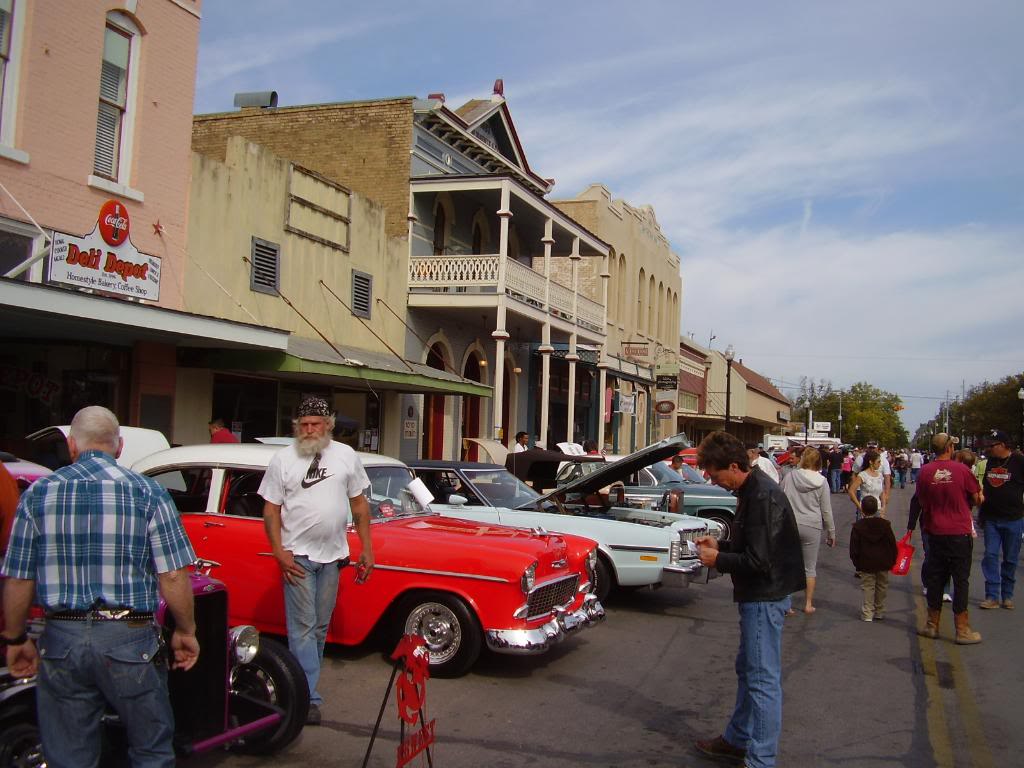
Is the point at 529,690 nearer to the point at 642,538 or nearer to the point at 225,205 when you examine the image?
the point at 642,538

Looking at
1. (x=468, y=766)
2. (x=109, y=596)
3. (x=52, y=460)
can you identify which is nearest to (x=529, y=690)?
(x=468, y=766)

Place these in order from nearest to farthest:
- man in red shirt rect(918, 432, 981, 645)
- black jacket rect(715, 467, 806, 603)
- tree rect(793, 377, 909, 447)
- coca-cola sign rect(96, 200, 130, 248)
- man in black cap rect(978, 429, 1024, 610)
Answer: black jacket rect(715, 467, 806, 603) < man in red shirt rect(918, 432, 981, 645) < man in black cap rect(978, 429, 1024, 610) < coca-cola sign rect(96, 200, 130, 248) < tree rect(793, 377, 909, 447)

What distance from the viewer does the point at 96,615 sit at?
3.42 metres

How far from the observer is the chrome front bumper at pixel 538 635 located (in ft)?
21.2

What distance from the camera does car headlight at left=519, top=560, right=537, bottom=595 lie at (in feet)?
21.5

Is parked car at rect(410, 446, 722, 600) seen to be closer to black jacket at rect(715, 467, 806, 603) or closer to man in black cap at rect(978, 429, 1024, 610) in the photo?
man in black cap at rect(978, 429, 1024, 610)

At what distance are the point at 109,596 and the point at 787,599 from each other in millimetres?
3281

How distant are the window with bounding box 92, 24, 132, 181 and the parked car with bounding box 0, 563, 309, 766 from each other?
31.0 ft

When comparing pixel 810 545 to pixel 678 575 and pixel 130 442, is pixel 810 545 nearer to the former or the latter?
pixel 678 575

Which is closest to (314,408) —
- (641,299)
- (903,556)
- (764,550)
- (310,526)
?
(310,526)

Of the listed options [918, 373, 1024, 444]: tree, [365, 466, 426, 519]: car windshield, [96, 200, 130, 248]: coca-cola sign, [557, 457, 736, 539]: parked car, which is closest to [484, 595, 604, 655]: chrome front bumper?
[365, 466, 426, 519]: car windshield

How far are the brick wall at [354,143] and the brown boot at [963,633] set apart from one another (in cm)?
1422

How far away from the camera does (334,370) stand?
573 inches

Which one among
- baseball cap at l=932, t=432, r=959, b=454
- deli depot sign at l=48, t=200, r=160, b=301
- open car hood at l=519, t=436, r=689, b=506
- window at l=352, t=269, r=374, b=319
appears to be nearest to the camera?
baseball cap at l=932, t=432, r=959, b=454
